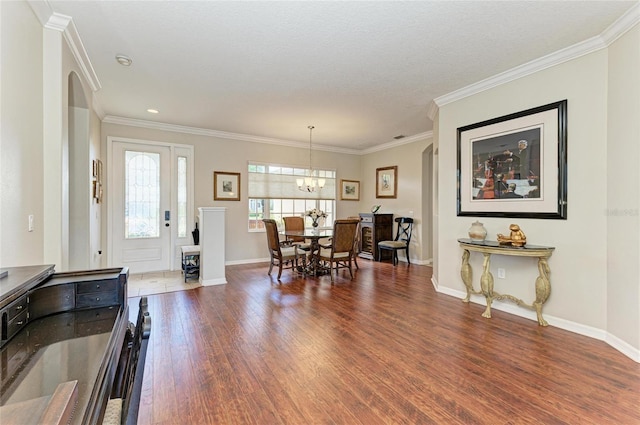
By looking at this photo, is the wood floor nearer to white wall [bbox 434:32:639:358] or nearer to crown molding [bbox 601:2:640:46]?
white wall [bbox 434:32:639:358]

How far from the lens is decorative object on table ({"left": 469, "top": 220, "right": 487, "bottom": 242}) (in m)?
3.60

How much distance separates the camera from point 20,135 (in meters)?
2.11

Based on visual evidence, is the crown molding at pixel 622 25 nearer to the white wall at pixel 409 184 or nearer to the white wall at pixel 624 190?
the white wall at pixel 624 190

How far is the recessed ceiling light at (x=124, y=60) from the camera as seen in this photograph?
3093 mm

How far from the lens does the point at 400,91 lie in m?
3.99

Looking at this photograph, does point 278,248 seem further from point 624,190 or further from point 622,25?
point 622,25

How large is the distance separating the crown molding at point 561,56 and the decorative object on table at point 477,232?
1692 millimetres

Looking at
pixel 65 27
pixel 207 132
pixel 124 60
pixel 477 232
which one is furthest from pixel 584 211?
pixel 207 132

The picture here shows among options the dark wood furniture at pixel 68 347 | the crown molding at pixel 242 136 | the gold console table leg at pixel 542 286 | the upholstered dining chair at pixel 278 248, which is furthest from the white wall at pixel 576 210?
the dark wood furniture at pixel 68 347

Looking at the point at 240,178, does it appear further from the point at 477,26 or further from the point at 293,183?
the point at 477,26

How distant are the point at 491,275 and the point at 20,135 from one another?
4448 mm

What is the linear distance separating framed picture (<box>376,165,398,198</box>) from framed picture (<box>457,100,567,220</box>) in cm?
297

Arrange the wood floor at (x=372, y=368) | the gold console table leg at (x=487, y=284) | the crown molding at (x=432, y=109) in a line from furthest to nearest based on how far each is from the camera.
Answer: the crown molding at (x=432, y=109)
the gold console table leg at (x=487, y=284)
the wood floor at (x=372, y=368)

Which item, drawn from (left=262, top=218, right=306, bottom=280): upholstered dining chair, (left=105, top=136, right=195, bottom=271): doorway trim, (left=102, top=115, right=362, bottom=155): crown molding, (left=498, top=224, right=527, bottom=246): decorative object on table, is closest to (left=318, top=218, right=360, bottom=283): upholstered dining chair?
(left=262, top=218, right=306, bottom=280): upholstered dining chair
